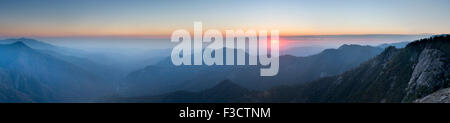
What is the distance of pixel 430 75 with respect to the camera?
193ft

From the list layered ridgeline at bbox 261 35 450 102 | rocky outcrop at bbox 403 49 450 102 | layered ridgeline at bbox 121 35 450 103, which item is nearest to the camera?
rocky outcrop at bbox 403 49 450 102

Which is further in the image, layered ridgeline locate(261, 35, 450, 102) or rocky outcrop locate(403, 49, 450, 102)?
layered ridgeline locate(261, 35, 450, 102)

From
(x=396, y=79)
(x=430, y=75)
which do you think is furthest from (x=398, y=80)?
(x=430, y=75)

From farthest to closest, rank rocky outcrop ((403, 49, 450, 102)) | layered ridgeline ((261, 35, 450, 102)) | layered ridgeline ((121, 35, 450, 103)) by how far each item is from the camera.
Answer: layered ridgeline ((261, 35, 450, 102))
layered ridgeline ((121, 35, 450, 103))
rocky outcrop ((403, 49, 450, 102))

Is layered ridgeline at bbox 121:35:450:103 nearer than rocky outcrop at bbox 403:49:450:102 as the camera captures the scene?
No

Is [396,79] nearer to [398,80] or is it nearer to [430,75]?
[398,80]

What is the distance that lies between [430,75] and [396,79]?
2463 cm

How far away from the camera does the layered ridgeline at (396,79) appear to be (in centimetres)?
5870

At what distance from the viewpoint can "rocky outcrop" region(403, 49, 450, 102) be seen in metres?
53.7
